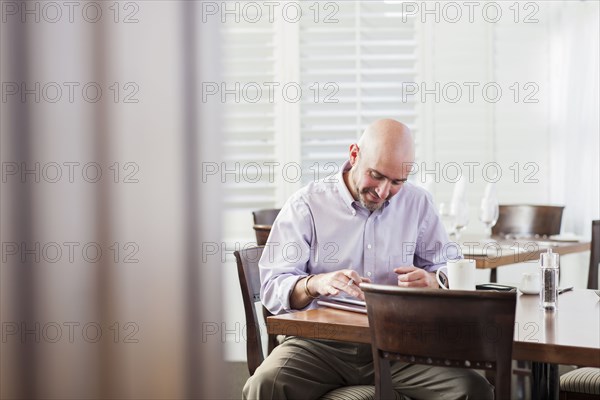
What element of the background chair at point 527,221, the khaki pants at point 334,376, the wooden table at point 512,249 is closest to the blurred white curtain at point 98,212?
the khaki pants at point 334,376

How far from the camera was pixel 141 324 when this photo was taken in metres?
2.29

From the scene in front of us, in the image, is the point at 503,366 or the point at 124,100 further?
the point at 124,100

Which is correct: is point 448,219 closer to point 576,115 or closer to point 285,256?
point 576,115

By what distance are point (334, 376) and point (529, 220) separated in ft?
7.47

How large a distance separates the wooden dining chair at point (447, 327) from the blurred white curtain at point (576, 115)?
9.45ft

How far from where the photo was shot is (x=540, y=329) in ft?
6.21

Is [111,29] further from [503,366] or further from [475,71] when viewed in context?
[475,71]

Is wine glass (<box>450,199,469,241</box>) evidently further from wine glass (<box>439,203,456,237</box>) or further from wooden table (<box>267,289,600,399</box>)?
wooden table (<box>267,289,600,399</box>)

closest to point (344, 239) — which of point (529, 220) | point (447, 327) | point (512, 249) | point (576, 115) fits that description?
point (447, 327)

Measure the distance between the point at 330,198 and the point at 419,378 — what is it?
0.63m

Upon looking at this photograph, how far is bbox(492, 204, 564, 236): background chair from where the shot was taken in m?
4.23

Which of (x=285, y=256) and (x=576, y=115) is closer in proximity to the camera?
(x=285, y=256)

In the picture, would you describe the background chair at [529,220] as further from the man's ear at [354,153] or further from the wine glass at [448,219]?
the man's ear at [354,153]

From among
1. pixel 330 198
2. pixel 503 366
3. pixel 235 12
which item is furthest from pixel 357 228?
pixel 235 12
